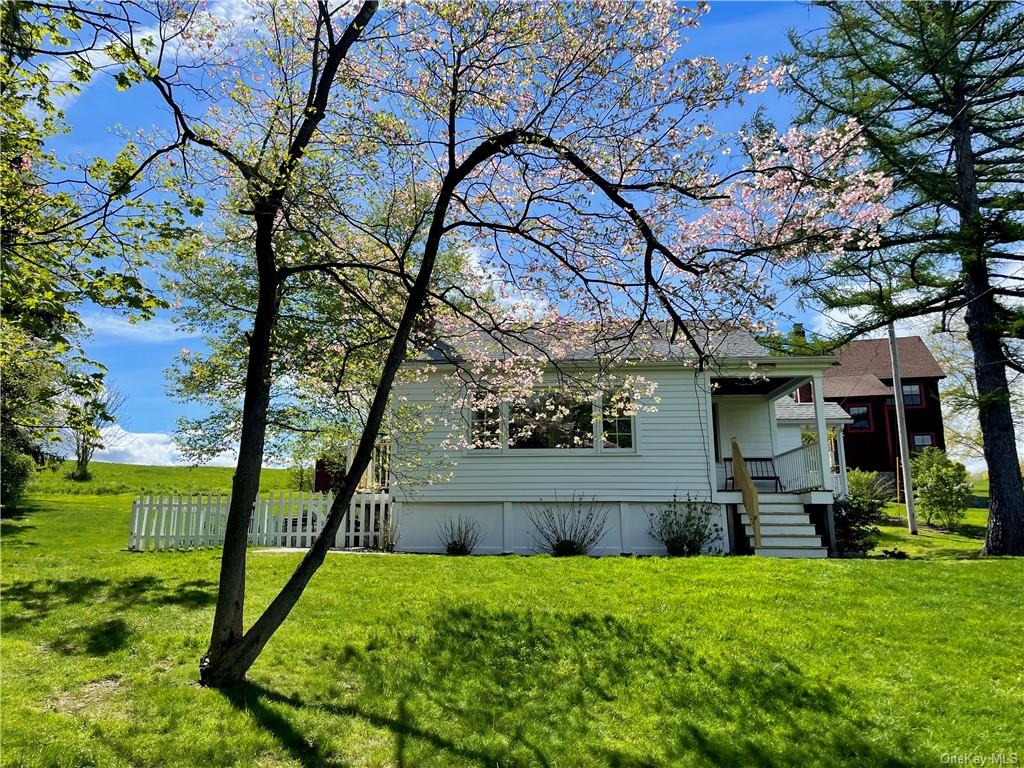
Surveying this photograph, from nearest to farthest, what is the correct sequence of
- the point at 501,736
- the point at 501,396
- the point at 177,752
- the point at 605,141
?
the point at 177,752, the point at 501,736, the point at 605,141, the point at 501,396

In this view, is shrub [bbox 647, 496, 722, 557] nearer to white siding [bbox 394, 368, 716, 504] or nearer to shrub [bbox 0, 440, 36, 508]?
white siding [bbox 394, 368, 716, 504]

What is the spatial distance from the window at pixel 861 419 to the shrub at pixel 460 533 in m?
26.7

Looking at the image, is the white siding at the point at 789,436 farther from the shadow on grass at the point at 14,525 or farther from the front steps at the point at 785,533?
the shadow on grass at the point at 14,525

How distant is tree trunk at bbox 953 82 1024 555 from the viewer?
12.3 metres

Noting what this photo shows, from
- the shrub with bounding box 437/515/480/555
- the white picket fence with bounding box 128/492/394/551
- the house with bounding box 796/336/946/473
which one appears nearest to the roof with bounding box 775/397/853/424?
the shrub with bounding box 437/515/480/555

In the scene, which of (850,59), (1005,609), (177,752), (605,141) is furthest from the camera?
(850,59)

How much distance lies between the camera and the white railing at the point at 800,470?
12.2 metres

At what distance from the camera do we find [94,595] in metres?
6.70

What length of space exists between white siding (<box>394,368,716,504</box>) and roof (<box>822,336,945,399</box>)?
22.6 meters

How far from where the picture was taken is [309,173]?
5.66 meters

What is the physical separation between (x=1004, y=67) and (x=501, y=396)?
1384 cm

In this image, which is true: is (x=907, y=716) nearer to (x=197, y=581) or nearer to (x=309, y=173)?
(x=309, y=173)

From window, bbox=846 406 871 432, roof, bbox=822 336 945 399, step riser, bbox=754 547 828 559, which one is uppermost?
roof, bbox=822 336 945 399

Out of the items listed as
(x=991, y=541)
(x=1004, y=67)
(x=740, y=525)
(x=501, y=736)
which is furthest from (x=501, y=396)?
(x=1004, y=67)
